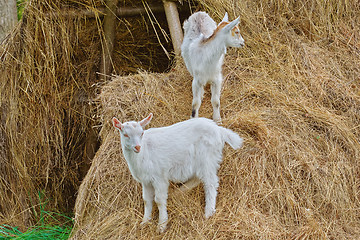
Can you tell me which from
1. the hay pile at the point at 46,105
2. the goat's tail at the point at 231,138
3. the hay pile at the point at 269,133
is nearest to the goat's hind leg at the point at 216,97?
the hay pile at the point at 269,133

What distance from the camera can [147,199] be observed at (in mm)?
4297

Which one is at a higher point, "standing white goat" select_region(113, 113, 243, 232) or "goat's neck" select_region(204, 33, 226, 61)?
"goat's neck" select_region(204, 33, 226, 61)

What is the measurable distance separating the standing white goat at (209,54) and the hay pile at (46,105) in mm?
1759

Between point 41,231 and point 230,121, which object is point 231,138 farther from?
point 41,231

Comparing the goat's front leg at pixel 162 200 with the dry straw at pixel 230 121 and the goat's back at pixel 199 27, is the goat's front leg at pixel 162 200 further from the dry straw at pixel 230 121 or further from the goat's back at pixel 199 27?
the goat's back at pixel 199 27

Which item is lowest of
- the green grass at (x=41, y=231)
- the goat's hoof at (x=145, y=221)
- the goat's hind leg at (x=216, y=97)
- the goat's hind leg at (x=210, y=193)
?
the green grass at (x=41, y=231)

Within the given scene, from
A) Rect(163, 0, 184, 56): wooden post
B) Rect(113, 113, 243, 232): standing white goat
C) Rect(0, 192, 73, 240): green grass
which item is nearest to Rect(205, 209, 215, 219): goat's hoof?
Rect(113, 113, 243, 232): standing white goat

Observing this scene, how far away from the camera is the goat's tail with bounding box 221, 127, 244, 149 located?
173 inches

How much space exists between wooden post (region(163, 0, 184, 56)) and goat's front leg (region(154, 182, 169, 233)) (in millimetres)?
2540

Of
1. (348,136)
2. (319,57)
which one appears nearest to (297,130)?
A: (348,136)

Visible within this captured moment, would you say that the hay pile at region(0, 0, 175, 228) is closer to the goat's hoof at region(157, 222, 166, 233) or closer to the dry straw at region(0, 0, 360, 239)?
the dry straw at region(0, 0, 360, 239)

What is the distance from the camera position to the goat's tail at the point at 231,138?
4395 millimetres

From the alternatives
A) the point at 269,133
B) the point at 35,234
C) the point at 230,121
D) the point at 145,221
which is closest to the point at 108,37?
the point at 230,121

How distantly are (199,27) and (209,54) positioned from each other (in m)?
0.63
